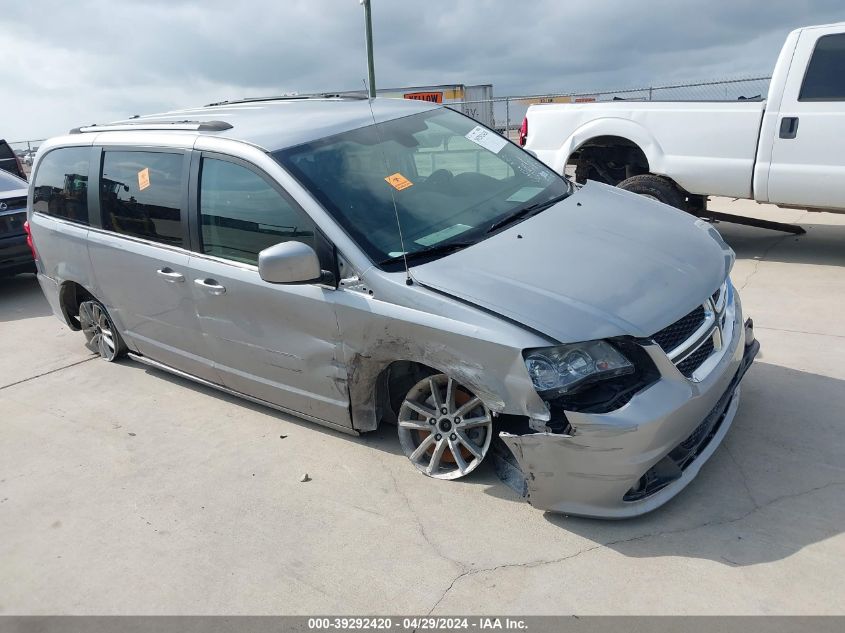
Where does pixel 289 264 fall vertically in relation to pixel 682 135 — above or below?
below

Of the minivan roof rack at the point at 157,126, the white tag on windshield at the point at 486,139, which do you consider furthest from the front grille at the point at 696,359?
the minivan roof rack at the point at 157,126

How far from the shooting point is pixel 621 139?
25.2ft

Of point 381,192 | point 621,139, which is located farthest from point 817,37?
point 381,192

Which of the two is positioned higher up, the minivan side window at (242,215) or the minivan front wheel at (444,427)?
the minivan side window at (242,215)

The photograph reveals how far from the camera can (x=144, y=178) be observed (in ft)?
14.7

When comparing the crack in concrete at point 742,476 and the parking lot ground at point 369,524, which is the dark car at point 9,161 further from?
the crack in concrete at point 742,476

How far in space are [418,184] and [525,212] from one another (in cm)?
62

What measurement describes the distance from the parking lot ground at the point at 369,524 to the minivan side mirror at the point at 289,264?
1.11 meters

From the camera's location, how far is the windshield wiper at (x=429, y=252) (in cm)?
340

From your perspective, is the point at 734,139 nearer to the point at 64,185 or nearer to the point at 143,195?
the point at 143,195

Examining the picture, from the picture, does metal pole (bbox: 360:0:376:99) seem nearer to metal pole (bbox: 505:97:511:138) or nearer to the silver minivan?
metal pole (bbox: 505:97:511:138)

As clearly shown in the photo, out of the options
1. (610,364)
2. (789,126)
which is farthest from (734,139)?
(610,364)

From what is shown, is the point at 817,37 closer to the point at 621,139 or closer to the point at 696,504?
the point at 621,139
